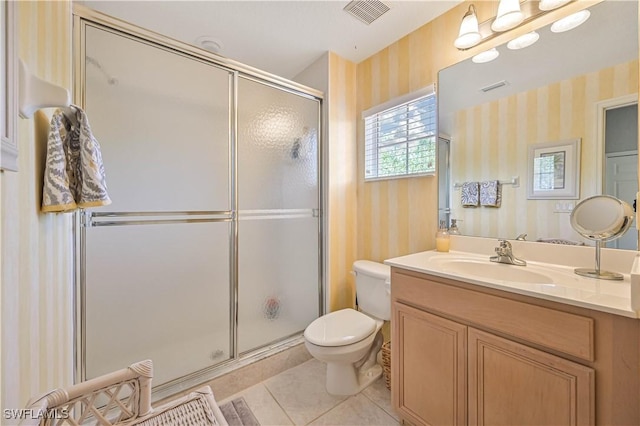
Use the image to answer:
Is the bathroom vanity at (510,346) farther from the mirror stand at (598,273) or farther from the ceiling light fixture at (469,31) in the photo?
the ceiling light fixture at (469,31)

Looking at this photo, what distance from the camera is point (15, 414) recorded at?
533mm

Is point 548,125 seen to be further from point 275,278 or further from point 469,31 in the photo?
point 275,278

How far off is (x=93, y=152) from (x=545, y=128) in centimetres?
196

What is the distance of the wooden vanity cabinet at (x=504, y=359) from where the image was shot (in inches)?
30.7

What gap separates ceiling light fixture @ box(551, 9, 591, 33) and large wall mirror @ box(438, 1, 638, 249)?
2 cm

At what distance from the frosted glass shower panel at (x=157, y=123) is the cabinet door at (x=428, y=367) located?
129 centimetres

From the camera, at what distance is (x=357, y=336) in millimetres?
1534

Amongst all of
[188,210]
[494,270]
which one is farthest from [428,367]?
[188,210]

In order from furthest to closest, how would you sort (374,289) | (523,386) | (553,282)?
(374,289)
(553,282)
(523,386)

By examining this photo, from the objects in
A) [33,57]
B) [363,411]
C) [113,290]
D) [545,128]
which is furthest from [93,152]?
[545,128]

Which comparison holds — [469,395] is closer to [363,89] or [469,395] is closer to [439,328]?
[439,328]

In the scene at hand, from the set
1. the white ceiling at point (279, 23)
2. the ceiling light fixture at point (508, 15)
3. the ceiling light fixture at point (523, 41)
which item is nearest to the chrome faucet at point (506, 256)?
the ceiling light fixture at point (523, 41)

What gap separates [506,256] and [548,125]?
2.19 feet

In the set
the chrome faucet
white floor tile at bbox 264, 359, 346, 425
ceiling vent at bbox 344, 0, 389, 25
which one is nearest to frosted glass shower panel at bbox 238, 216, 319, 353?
A: white floor tile at bbox 264, 359, 346, 425
